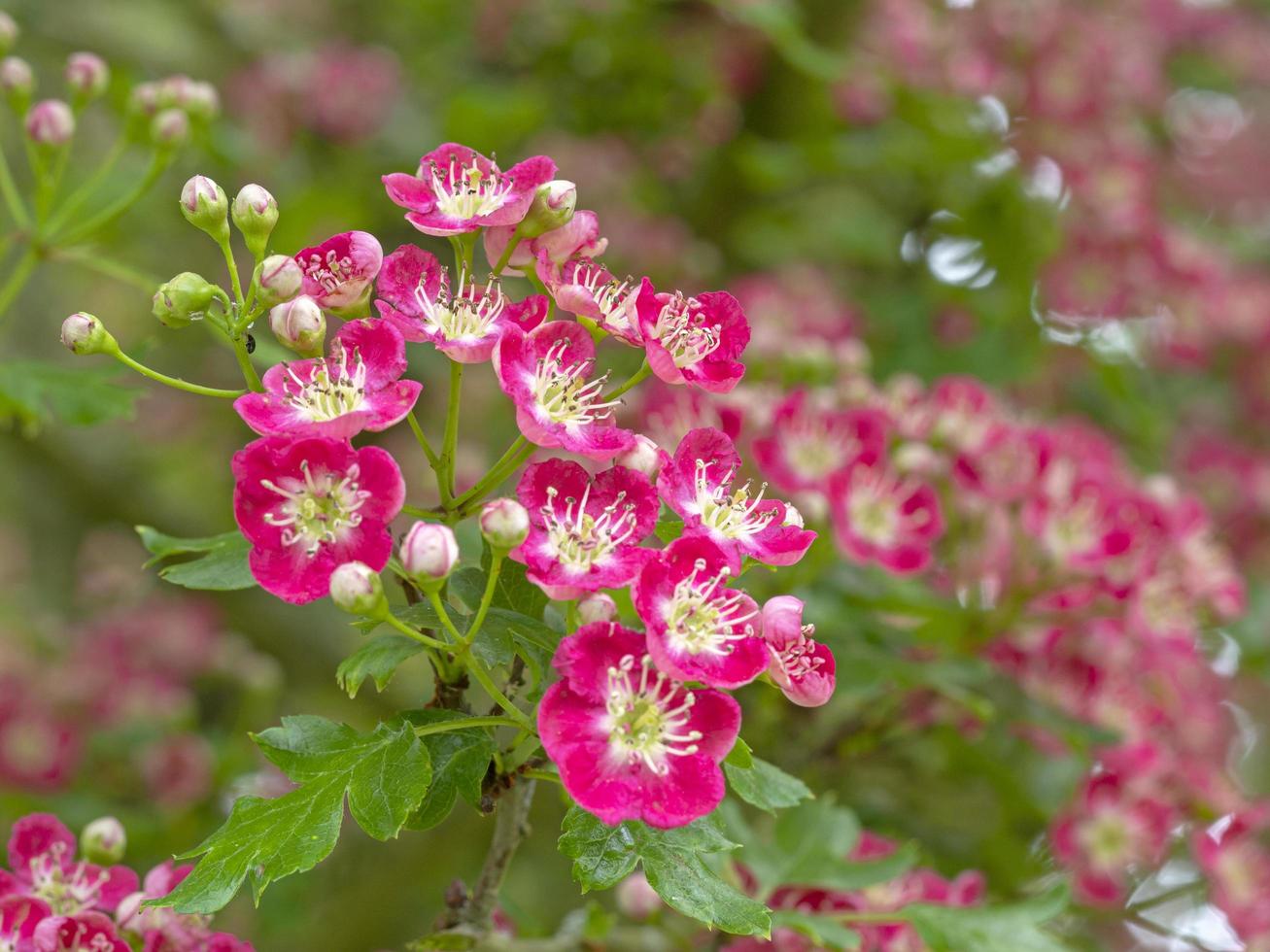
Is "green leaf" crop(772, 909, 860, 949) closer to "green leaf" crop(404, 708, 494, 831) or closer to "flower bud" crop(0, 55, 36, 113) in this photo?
"green leaf" crop(404, 708, 494, 831)

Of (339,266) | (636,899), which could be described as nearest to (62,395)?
(339,266)

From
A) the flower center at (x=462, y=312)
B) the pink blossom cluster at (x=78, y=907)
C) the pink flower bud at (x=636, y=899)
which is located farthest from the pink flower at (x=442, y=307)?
the pink flower bud at (x=636, y=899)

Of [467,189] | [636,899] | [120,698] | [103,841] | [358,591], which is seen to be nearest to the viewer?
[358,591]

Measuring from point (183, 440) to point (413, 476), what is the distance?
95 cm

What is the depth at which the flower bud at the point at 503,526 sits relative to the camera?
3.07 feet

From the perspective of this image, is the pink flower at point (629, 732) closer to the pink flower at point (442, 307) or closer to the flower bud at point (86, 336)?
the pink flower at point (442, 307)

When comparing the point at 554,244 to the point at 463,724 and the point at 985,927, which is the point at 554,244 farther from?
the point at 985,927

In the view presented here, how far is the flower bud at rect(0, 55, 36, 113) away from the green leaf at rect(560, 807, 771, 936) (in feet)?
4.51

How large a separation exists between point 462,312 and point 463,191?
13cm

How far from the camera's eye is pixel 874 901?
1553 millimetres

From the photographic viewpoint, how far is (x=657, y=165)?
331 cm

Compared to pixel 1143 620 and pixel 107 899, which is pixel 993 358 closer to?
pixel 1143 620

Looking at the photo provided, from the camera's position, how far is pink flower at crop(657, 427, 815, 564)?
1.04 metres

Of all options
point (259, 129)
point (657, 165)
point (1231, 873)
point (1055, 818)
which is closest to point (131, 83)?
point (259, 129)
